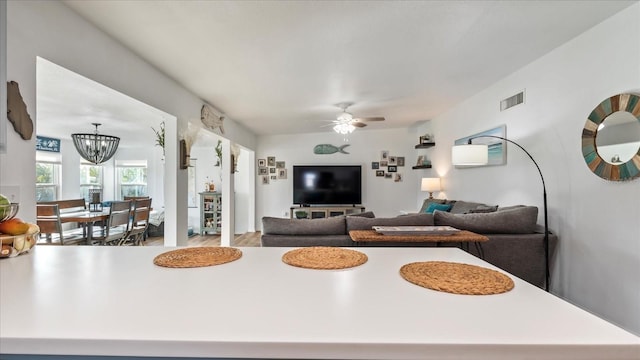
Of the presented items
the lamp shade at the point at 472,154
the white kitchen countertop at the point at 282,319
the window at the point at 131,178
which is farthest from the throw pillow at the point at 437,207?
the window at the point at 131,178

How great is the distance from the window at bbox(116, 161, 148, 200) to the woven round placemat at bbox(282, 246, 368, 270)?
24.7 feet

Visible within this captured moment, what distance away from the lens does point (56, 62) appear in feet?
5.69

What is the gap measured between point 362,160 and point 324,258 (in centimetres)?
566

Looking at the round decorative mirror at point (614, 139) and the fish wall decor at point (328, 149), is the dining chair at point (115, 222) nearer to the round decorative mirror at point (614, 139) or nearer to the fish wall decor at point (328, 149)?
the fish wall decor at point (328, 149)

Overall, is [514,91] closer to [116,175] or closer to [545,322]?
[545,322]

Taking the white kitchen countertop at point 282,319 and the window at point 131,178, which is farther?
the window at point 131,178

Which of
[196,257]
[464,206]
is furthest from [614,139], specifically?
[196,257]

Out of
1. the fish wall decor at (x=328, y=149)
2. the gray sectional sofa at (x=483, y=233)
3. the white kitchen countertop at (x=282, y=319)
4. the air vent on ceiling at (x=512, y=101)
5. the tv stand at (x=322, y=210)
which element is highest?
the air vent on ceiling at (x=512, y=101)

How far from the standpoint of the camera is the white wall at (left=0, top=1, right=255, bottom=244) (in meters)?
1.49

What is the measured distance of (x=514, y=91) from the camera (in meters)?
3.16

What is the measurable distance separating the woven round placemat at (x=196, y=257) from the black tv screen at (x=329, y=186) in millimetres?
5214

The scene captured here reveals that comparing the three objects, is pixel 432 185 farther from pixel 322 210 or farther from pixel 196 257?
pixel 196 257

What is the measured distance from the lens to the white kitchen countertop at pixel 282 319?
1.65 feet

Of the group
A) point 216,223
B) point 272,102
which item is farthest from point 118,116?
point 216,223
